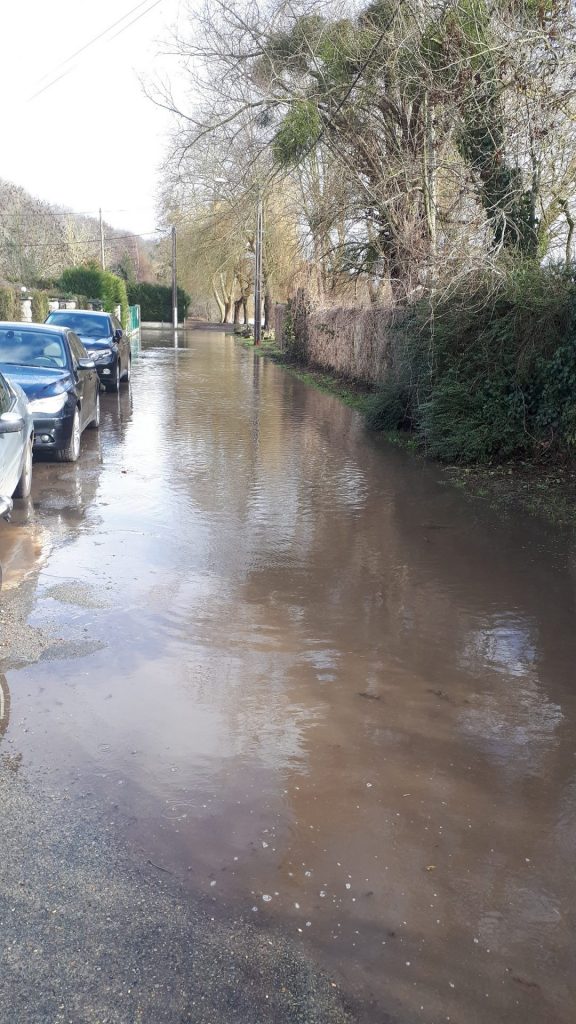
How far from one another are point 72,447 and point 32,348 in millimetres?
1684

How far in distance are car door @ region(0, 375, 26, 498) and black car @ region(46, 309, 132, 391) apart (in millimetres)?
10306

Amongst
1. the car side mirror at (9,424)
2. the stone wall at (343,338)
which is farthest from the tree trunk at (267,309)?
the car side mirror at (9,424)

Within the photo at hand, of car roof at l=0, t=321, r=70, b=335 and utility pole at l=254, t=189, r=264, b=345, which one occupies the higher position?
utility pole at l=254, t=189, r=264, b=345

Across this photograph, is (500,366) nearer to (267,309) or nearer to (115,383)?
(115,383)

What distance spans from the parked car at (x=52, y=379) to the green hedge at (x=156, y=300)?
6278cm

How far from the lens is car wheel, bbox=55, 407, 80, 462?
1087 centimetres

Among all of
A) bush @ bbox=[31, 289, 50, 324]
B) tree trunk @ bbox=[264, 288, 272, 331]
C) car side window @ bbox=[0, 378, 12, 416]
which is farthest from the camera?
tree trunk @ bbox=[264, 288, 272, 331]

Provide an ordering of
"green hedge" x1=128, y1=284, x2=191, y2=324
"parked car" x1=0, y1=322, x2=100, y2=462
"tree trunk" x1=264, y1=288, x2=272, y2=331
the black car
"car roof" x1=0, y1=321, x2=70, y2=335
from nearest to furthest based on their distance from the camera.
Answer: "parked car" x1=0, y1=322, x2=100, y2=462
"car roof" x1=0, y1=321, x2=70, y2=335
the black car
"tree trunk" x1=264, y1=288, x2=272, y2=331
"green hedge" x1=128, y1=284, x2=191, y2=324

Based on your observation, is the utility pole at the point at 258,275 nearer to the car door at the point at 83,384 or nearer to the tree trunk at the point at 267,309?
the tree trunk at the point at 267,309

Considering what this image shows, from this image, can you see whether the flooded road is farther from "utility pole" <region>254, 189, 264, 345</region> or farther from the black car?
"utility pole" <region>254, 189, 264, 345</region>

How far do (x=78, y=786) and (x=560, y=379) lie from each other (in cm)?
800

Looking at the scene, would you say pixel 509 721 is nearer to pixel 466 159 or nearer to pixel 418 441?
pixel 418 441

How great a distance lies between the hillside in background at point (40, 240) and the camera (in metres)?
55.9

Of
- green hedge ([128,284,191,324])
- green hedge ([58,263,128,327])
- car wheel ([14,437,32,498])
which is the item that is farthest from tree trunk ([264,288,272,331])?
car wheel ([14,437,32,498])
